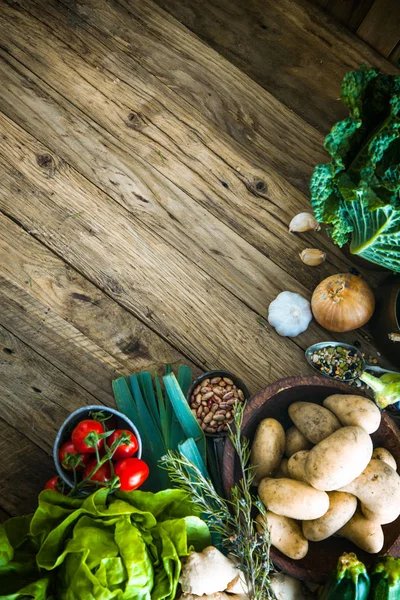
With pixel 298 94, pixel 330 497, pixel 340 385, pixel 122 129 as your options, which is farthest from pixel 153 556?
pixel 298 94

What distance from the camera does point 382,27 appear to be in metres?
1.79

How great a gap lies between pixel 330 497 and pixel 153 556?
0.43 m

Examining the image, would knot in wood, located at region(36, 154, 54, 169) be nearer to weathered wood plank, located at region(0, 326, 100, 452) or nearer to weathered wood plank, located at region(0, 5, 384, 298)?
weathered wood plank, located at region(0, 5, 384, 298)

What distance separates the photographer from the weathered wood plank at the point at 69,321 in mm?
1620

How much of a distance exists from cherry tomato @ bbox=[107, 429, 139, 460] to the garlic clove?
2.44ft

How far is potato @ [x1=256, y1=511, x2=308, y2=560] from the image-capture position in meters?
1.28

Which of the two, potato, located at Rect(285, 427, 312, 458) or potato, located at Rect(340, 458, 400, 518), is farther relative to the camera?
potato, located at Rect(285, 427, 312, 458)

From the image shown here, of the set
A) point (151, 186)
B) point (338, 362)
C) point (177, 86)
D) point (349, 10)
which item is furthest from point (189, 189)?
point (349, 10)

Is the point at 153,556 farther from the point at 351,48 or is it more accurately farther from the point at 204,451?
the point at 351,48

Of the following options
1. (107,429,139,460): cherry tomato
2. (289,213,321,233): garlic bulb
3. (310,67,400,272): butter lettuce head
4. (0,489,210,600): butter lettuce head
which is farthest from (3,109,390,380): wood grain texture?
(0,489,210,600): butter lettuce head

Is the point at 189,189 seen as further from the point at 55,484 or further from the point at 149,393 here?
the point at 55,484

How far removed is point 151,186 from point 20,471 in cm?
91

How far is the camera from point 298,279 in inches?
67.4

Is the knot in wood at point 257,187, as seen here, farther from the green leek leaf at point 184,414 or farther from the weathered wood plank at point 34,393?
the weathered wood plank at point 34,393
